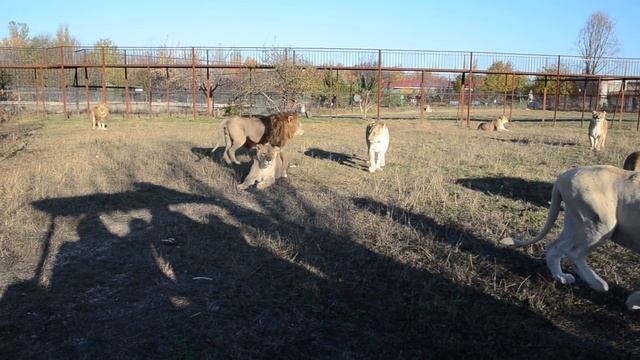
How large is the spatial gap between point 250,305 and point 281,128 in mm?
8596

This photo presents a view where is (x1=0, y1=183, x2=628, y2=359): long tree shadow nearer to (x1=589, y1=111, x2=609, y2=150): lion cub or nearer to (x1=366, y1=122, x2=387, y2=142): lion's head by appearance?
(x1=366, y1=122, x2=387, y2=142): lion's head

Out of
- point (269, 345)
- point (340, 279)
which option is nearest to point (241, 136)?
point (340, 279)

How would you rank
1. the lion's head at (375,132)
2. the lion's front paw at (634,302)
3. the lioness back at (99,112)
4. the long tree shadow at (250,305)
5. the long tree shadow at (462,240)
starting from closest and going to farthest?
1. the long tree shadow at (250,305)
2. the lion's front paw at (634,302)
3. the long tree shadow at (462,240)
4. the lion's head at (375,132)
5. the lioness back at (99,112)

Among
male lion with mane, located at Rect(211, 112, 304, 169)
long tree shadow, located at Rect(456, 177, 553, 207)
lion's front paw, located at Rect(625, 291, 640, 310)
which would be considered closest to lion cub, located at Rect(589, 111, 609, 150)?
long tree shadow, located at Rect(456, 177, 553, 207)

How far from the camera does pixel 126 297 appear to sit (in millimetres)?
4695

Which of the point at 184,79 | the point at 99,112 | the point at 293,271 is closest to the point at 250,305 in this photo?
the point at 293,271

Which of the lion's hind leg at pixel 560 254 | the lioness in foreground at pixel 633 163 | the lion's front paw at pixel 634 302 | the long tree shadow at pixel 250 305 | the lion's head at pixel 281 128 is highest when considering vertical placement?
the lion's head at pixel 281 128

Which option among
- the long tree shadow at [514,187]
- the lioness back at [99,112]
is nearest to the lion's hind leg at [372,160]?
the long tree shadow at [514,187]

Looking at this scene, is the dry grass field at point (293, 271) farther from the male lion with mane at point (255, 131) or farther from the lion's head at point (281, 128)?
the lion's head at point (281, 128)

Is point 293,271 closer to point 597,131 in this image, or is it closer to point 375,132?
point 375,132

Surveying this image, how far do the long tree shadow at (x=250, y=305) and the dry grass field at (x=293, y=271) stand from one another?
2 cm

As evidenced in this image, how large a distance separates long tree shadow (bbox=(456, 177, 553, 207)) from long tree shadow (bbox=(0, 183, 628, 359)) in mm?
3715

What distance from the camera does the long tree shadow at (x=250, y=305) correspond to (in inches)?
151

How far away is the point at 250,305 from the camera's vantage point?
4.52m
